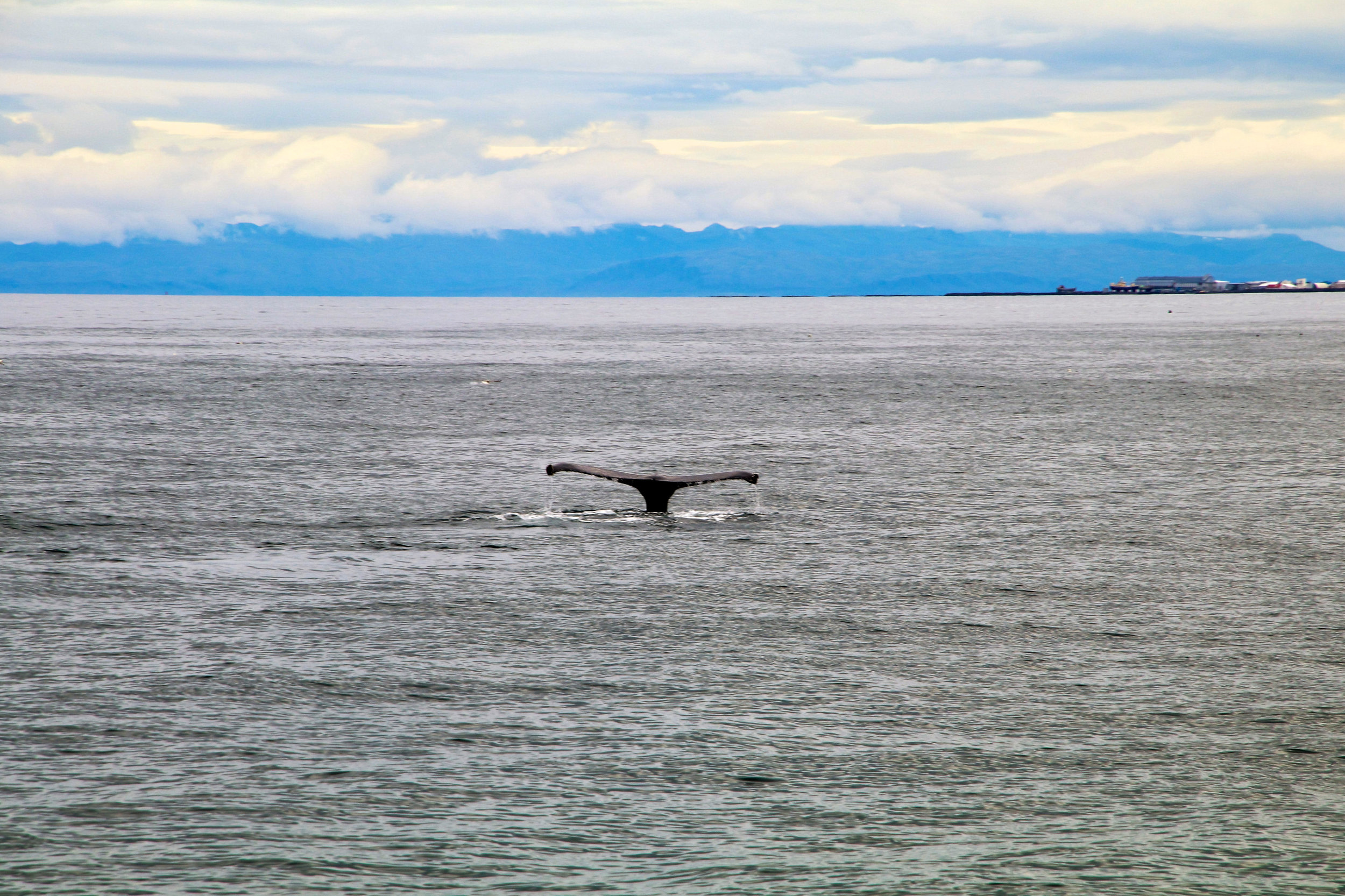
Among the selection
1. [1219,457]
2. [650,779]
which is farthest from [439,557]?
[1219,457]

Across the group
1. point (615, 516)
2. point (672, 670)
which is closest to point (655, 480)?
point (615, 516)

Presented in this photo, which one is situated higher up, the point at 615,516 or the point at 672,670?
the point at 615,516

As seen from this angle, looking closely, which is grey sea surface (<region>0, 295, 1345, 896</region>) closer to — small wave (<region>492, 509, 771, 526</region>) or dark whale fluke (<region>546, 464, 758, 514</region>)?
small wave (<region>492, 509, 771, 526</region>)

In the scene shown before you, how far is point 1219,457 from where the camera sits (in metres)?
28.8

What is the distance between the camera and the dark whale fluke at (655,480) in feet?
65.7

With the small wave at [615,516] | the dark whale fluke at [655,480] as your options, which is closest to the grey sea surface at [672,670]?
the small wave at [615,516]

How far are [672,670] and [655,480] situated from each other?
8772 mm

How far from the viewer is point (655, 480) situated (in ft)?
67.8

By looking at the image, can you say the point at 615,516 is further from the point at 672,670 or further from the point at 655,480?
the point at 672,670

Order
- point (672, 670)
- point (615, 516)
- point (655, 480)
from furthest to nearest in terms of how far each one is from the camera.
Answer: point (615, 516) < point (655, 480) < point (672, 670)

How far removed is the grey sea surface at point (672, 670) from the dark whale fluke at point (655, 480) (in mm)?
427

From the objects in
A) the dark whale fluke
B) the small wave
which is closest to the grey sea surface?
the small wave

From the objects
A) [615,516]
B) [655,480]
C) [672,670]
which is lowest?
[672,670]

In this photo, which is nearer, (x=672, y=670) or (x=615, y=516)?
(x=672, y=670)
